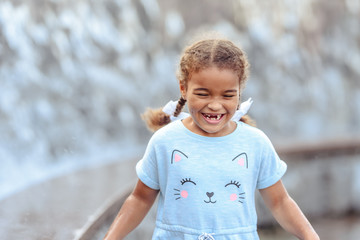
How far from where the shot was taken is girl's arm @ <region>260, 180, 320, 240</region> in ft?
4.96

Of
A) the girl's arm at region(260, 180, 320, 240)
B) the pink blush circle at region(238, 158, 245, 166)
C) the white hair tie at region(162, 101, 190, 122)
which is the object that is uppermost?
the white hair tie at region(162, 101, 190, 122)

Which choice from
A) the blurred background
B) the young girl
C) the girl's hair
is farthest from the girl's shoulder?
the blurred background

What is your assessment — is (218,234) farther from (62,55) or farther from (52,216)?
(62,55)

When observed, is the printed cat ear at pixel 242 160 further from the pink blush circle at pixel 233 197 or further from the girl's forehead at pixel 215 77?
the girl's forehead at pixel 215 77

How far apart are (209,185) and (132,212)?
0.24 metres

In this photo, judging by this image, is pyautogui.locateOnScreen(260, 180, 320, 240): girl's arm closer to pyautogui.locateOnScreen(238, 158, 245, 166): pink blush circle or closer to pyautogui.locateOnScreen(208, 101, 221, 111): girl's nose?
pyautogui.locateOnScreen(238, 158, 245, 166): pink blush circle

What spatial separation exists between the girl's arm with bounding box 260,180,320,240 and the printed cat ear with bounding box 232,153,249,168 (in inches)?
4.6

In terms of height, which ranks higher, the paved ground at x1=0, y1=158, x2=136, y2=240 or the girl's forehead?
the girl's forehead

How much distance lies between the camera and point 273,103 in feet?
18.0

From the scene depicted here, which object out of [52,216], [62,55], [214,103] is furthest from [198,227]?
[62,55]

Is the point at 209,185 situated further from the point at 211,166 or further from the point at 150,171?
the point at 150,171

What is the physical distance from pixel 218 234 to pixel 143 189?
25 cm

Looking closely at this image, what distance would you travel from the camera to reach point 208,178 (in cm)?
146

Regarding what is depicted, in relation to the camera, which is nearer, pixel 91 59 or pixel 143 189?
pixel 143 189
